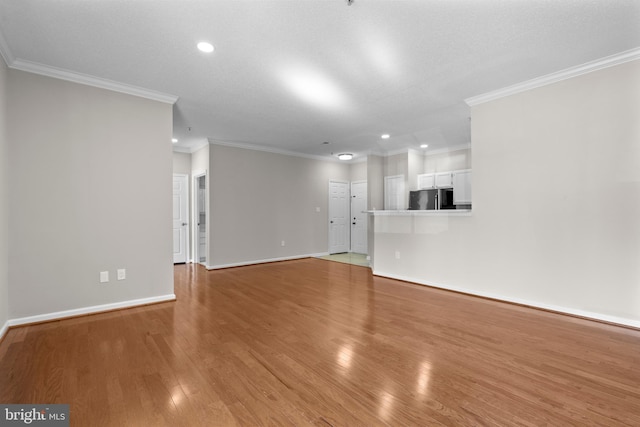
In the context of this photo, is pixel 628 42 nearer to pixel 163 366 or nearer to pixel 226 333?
pixel 226 333

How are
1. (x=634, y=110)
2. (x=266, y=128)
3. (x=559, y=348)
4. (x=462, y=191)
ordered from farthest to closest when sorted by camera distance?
1. (x=462, y=191)
2. (x=266, y=128)
3. (x=634, y=110)
4. (x=559, y=348)

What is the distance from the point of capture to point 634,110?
2.93 metres

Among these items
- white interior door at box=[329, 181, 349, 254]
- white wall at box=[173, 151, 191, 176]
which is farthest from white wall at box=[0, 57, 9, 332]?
white interior door at box=[329, 181, 349, 254]

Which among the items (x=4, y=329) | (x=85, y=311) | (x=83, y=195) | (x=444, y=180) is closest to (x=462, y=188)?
(x=444, y=180)

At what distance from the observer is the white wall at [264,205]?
6.11 m

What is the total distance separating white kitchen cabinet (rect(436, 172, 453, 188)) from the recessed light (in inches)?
227

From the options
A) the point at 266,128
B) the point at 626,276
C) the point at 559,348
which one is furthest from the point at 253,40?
the point at 626,276

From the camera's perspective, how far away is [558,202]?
337cm

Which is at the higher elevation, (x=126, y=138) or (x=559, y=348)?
(x=126, y=138)

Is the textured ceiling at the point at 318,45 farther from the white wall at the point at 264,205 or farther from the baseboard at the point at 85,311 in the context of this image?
the baseboard at the point at 85,311

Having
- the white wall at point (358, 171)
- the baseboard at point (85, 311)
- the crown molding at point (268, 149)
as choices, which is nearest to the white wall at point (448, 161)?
the white wall at point (358, 171)

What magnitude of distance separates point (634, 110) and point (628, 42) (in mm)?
682

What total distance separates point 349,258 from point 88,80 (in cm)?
603
